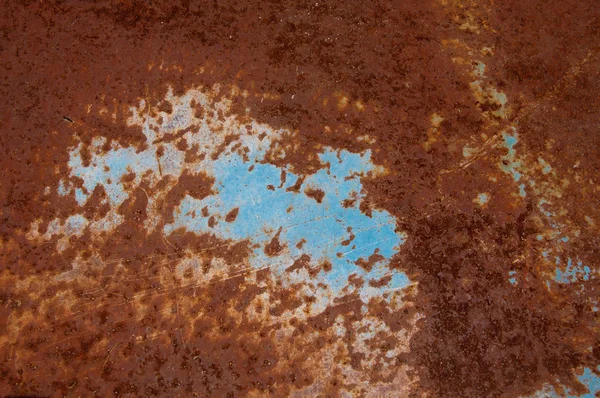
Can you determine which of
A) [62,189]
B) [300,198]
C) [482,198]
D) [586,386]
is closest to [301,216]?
[300,198]

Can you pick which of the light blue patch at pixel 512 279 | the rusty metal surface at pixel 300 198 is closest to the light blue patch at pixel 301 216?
the rusty metal surface at pixel 300 198

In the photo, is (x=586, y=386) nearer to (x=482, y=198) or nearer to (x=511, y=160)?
(x=482, y=198)

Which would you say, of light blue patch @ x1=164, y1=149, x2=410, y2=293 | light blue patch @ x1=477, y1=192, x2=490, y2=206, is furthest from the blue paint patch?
light blue patch @ x1=164, y1=149, x2=410, y2=293

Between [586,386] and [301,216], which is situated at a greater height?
[301,216]

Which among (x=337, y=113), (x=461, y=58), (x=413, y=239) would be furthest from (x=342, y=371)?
(x=461, y=58)

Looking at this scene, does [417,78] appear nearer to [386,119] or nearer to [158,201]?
[386,119]
